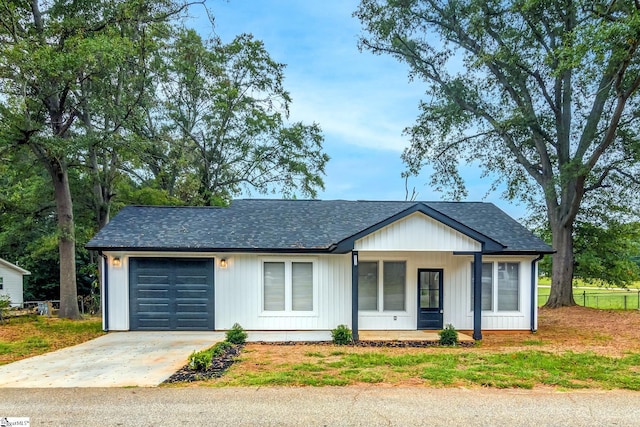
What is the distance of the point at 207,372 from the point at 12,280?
27935mm

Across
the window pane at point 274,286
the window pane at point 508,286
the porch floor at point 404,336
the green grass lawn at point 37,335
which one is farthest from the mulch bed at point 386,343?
the green grass lawn at point 37,335

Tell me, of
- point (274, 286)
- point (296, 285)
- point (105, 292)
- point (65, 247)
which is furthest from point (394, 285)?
point (65, 247)

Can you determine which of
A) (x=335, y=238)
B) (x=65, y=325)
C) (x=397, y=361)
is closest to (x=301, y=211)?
(x=335, y=238)

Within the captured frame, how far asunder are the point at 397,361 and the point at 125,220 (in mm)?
9223

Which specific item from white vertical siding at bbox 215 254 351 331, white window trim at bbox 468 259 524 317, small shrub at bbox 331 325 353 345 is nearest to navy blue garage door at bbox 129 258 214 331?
white vertical siding at bbox 215 254 351 331

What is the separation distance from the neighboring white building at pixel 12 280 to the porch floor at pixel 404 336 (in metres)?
26.2

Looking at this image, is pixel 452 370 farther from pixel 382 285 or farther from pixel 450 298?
pixel 450 298

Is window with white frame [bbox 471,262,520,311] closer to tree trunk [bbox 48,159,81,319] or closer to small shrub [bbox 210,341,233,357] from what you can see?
small shrub [bbox 210,341,233,357]

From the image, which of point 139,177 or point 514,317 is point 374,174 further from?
point 514,317

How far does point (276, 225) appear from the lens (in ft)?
39.5

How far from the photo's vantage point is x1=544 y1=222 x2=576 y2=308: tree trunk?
15.8 m

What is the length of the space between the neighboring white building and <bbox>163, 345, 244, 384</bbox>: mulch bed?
2565 cm

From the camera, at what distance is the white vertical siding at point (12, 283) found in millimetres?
26000

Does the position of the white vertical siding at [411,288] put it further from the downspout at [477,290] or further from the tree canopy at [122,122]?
the tree canopy at [122,122]
